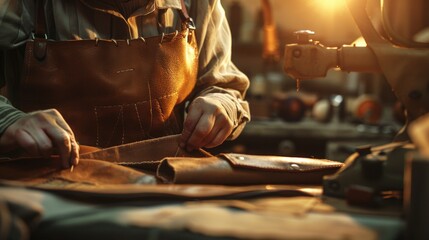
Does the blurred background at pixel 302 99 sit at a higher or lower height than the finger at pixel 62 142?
lower

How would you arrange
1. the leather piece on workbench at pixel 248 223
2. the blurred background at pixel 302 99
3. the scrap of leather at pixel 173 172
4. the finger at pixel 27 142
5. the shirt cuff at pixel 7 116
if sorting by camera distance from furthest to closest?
the blurred background at pixel 302 99 → the shirt cuff at pixel 7 116 → the finger at pixel 27 142 → the scrap of leather at pixel 173 172 → the leather piece on workbench at pixel 248 223

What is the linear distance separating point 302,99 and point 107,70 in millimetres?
3021

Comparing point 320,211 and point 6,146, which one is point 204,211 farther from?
point 6,146

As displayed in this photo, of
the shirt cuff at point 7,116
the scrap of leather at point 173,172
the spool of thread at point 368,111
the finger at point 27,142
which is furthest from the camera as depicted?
the spool of thread at point 368,111

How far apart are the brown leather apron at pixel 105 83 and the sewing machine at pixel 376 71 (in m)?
0.65

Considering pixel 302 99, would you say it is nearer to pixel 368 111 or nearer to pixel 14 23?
pixel 368 111

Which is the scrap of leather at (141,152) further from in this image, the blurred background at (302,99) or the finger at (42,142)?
the blurred background at (302,99)

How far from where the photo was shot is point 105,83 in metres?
2.00

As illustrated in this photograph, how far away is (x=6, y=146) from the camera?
1.69 m

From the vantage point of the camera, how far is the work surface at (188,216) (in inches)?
38.3

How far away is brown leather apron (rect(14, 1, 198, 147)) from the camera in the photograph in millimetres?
1978

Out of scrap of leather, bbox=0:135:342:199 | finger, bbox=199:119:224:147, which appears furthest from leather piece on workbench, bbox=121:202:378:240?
finger, bbox=199:119:224:147

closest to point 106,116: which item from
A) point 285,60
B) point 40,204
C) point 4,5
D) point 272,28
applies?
point 4,5

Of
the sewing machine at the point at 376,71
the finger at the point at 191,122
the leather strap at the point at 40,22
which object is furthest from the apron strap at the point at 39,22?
the sewing machine at the point at 376,71
